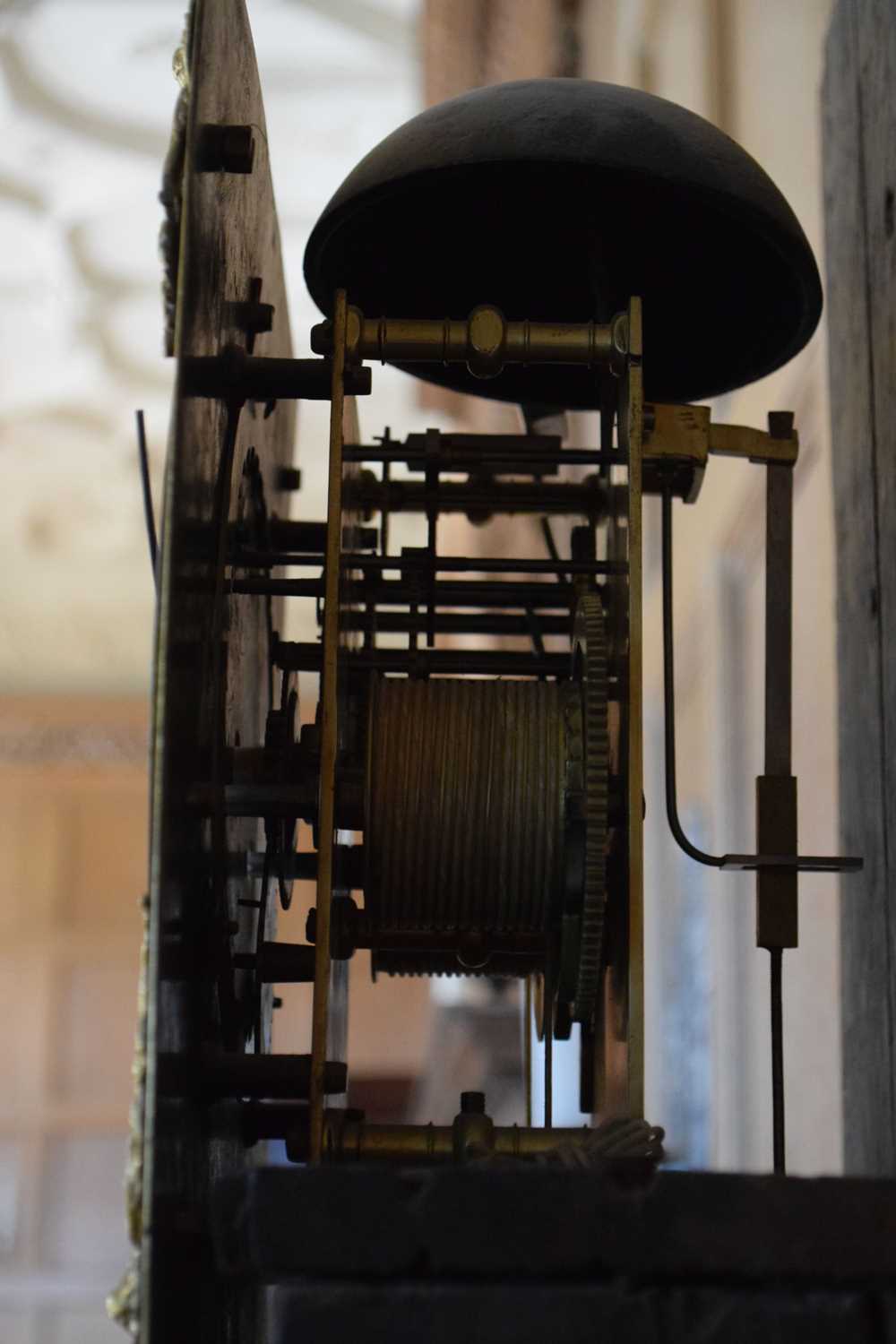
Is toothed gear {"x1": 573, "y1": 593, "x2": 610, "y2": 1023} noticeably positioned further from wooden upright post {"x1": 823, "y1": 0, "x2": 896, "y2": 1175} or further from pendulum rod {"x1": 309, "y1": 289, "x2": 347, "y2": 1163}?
wooden upright post {"x1": 823, "y1": 0, "x2": 896, "y2": 1175}

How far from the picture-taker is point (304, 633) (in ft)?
34.5

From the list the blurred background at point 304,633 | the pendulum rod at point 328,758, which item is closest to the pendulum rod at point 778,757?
the pendulum rod at point 328,758

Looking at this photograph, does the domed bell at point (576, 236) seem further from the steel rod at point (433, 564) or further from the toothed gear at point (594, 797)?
the toothed gear at point (594, 797)

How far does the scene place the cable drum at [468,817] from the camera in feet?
5.02

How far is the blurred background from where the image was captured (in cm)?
357

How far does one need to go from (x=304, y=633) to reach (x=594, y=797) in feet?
29.9

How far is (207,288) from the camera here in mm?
1424

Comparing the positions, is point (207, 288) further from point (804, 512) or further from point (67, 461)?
point (67, 461)

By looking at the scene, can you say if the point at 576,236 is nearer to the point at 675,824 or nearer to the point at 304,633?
the point at 675,824

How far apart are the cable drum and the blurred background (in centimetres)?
143

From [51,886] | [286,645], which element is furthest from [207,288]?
[51,886]

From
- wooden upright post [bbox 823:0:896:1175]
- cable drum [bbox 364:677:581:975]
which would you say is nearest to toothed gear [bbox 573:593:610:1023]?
cable drum [bbox 364:677:581:975]

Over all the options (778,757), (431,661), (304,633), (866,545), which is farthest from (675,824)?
(304,633)

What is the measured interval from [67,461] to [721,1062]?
6.26 m
